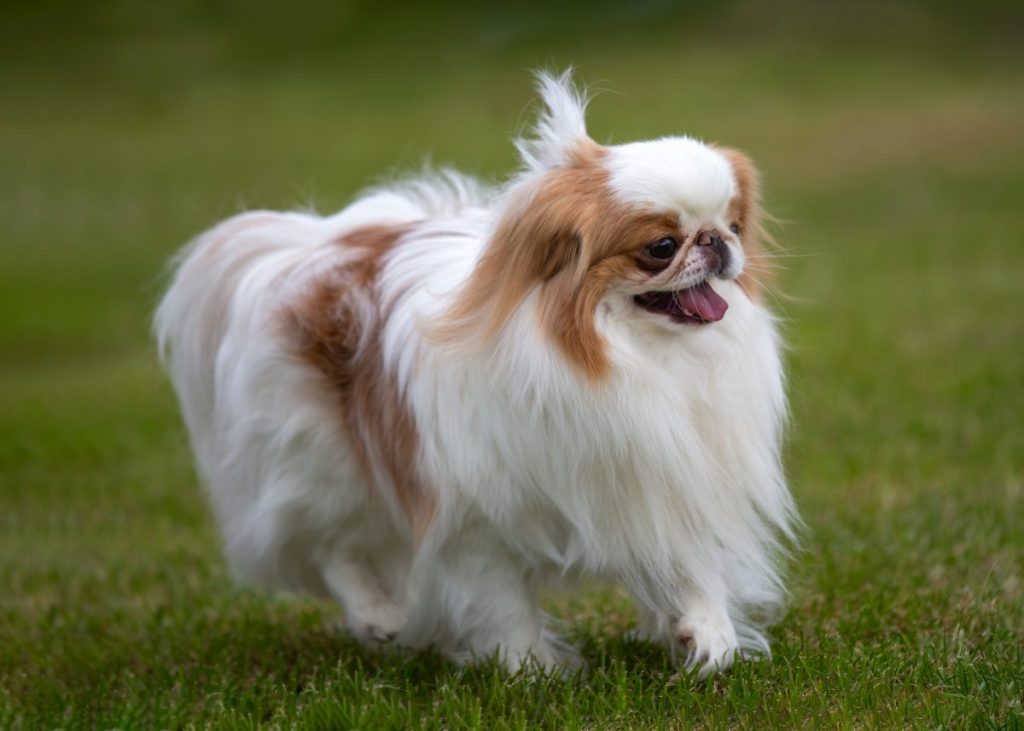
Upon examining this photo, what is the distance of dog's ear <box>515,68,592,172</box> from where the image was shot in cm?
379

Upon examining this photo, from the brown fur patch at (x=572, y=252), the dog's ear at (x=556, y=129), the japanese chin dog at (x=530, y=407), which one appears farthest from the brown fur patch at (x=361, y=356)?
the dog's ear at (x=556, y=129)

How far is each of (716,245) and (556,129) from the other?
575 millimetres

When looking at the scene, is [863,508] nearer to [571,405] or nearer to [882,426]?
[882,426]

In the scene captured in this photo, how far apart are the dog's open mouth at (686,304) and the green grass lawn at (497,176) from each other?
71cm

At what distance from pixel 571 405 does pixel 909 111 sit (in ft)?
54.7

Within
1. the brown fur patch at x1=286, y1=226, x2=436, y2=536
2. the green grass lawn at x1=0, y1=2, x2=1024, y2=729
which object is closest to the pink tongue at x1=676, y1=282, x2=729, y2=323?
the green grass lawn at x1=0, y1=2, x2=1024, y2=729

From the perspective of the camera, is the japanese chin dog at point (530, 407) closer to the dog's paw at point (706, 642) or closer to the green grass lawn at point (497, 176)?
the dog's paw at point (706, 642)

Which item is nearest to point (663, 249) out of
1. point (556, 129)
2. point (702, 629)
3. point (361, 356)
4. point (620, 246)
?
point (620, 246)

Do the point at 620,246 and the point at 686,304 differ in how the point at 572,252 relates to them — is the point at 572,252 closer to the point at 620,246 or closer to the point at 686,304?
the point at 620,246

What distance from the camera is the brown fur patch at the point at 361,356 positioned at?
4.18 metres

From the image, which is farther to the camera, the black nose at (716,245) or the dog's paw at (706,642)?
the dog's paw at (706,642)

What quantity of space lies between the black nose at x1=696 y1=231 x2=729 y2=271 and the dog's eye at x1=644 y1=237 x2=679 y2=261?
64mm

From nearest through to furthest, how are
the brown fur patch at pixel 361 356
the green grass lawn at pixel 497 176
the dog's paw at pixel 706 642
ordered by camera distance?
the dog's paw at pixel 706 642 → the green grass lawn at pixel 497 176 → the brown fur patch at pixel 361 356

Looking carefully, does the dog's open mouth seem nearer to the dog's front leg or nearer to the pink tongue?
the pink tongue
